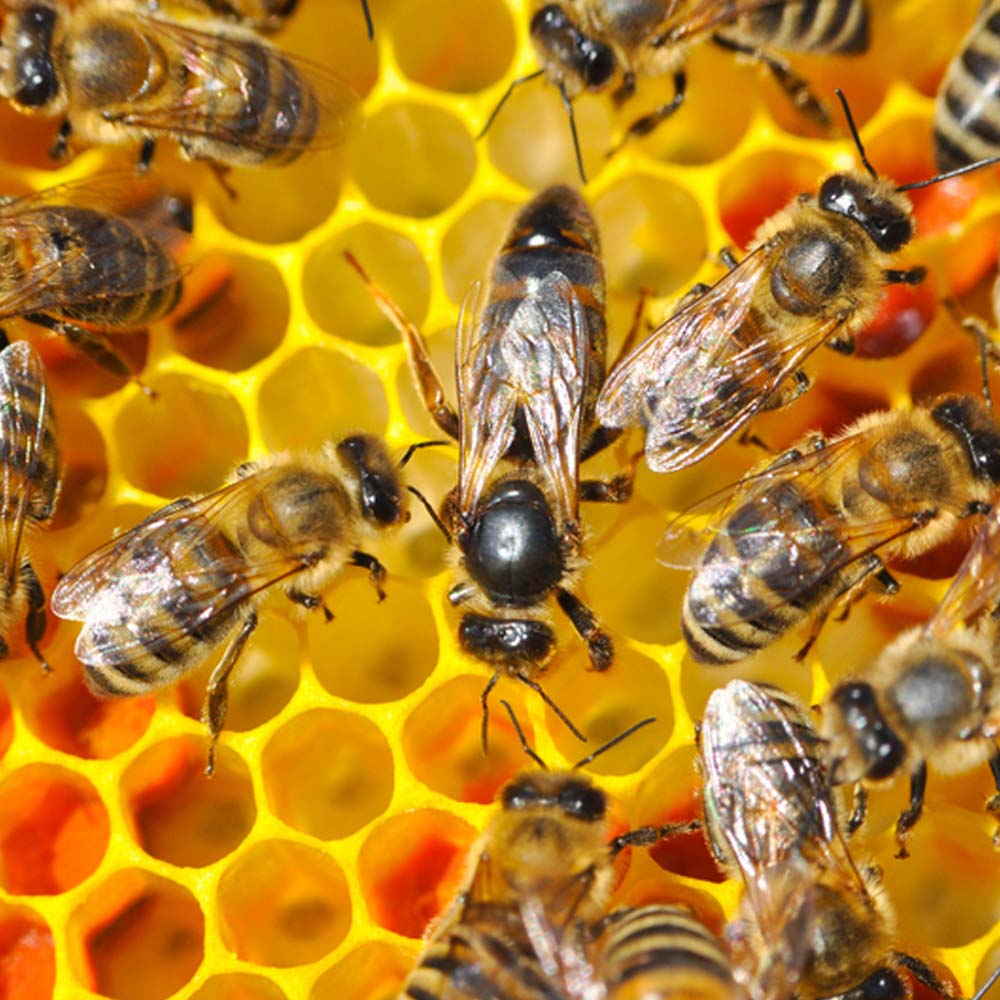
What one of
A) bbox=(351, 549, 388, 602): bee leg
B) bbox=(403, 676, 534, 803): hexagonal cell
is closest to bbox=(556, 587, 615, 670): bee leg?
bbox=(403, 676, 534, 803): hexagonal cell

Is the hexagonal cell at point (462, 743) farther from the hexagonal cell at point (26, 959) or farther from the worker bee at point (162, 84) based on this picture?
A: the worker bee at point (162, 84)

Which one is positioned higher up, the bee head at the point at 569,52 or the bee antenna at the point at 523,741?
the bee head at the point at 569,52

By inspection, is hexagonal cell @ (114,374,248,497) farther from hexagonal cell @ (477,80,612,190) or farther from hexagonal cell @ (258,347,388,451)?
hexagonal cell @ (477,80,612,190)

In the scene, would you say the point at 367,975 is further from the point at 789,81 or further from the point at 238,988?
the point at 789,81

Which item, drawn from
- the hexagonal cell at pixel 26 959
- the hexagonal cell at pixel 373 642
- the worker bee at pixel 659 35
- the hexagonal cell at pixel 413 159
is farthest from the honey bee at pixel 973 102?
the hexagonal cell at pixel 26 959

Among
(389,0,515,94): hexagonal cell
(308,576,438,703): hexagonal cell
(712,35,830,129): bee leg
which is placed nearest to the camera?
(308,576,438,703): hexagonal cell

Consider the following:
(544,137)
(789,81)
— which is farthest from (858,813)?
(544,137)
